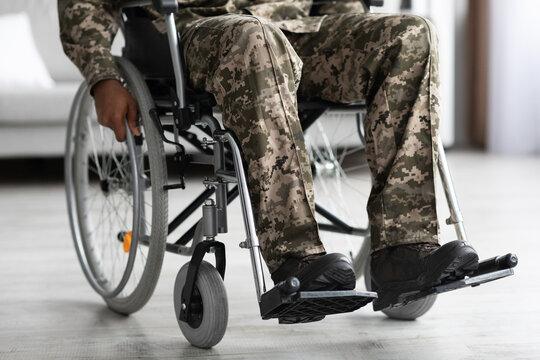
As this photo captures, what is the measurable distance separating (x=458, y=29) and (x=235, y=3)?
10.8 ft

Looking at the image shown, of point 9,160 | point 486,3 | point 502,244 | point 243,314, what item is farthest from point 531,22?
point 243,314

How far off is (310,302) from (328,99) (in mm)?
439

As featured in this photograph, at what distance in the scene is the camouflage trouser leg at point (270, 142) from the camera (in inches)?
48.5

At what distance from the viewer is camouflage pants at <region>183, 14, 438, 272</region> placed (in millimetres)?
1236

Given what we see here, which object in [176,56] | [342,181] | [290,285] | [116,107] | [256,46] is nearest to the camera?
[290,285]

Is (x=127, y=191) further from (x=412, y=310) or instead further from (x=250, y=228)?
(x=412, y=310)

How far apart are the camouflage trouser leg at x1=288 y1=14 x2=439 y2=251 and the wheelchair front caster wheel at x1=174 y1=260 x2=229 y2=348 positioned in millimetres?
257

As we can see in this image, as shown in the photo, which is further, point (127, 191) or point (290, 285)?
point (127, 191)

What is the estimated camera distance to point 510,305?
5.48 feet

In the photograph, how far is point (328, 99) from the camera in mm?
1479

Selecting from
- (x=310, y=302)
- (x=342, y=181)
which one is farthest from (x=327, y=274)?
(x=342, y=181)

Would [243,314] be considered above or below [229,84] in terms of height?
below

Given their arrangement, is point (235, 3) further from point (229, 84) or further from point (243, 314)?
point (243, 314)

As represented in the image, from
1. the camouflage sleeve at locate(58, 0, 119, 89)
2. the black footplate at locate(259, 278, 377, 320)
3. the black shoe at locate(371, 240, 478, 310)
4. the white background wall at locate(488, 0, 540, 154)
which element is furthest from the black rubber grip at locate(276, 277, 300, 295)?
the white background wall at locate(488, 0, 540, 154)
